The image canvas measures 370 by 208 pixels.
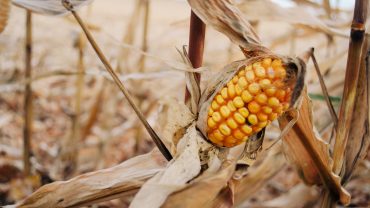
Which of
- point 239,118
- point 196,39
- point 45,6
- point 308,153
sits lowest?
point 308,153

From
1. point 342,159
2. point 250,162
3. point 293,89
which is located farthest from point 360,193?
point 293,89

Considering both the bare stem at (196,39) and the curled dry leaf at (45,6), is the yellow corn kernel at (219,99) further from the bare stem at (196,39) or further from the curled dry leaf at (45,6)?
the curled dry leaf at (45,6)

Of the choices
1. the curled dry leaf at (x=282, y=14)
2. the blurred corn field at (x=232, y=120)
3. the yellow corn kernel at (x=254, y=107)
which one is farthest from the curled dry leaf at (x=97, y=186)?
the curled dry leaf at (x=282, y=14)

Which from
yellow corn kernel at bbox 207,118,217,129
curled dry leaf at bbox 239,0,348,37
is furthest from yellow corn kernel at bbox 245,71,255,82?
curled dry leaf at bbox 239,0,348,37

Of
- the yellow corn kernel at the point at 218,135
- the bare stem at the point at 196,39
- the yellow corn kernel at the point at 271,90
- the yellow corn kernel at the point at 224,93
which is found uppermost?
the bare stem at the point at 196,39

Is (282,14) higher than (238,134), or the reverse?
(282,14)

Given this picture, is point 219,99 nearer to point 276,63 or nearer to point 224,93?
point 224,93

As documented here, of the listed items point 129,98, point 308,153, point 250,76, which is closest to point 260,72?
point 250,76
